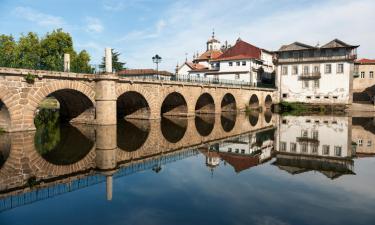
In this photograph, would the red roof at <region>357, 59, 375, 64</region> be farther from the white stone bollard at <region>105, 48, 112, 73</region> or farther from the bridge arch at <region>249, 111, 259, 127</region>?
the white stone bollard at <region>105, 48, 112, 73</region>

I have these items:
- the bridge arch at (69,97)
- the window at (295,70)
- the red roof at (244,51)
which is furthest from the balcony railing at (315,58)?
the bridge arch at (69,97)

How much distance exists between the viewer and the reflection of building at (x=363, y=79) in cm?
6364

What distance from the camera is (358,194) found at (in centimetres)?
1138

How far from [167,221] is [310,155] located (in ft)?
40.7

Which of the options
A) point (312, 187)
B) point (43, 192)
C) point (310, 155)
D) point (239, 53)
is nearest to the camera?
point (43, 192)

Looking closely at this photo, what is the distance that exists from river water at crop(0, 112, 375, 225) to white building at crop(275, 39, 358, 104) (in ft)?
113

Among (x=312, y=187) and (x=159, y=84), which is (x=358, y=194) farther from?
(x=159, y=84)

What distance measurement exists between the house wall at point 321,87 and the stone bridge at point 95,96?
1821 centimetres

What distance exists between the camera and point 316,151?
1944 centimetres

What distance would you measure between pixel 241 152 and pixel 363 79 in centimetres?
5730

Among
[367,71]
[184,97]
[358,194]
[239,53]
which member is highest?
[239,53]

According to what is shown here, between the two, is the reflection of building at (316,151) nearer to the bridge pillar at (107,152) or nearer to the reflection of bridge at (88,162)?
the reflection of bridge at (88,162)

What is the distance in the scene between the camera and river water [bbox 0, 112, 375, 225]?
30.3 ft

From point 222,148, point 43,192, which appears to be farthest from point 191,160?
point 43,192
